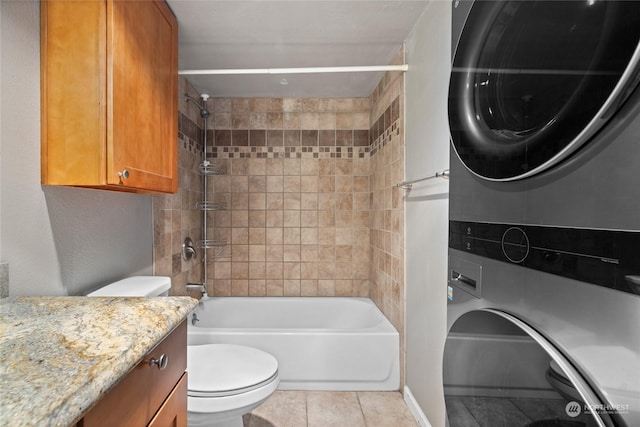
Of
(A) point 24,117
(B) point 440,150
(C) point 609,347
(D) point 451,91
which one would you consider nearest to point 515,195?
(C) point 609,347

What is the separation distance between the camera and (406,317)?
6.78ft

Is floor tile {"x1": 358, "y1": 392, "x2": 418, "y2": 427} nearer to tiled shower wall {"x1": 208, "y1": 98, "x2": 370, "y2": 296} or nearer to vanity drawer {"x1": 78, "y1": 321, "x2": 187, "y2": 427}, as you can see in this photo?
tiled shower wall {"x1": 208, "y1": 98, "x2": 370, "y2": 296}

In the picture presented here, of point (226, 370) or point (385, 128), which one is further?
point (385, 128)

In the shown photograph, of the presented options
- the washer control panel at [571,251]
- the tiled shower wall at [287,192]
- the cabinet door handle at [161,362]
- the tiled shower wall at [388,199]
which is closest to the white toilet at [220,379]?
the cabinet door handle at [161,362]

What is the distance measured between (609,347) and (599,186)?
243mm

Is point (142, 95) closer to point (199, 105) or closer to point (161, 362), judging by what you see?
point (161, 362)

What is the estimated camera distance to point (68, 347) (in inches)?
25.6

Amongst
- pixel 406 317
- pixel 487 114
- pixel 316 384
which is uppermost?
pixel 487 114

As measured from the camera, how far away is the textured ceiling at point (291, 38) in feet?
5.68

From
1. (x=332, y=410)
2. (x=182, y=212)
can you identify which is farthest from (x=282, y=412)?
(x=182, y=212)

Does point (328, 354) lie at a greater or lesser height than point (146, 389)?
lesser

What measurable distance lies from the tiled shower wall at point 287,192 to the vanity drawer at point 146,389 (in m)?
2.07

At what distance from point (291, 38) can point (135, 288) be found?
1670 millimetres

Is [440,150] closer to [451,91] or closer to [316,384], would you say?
[451,91]
